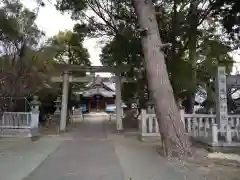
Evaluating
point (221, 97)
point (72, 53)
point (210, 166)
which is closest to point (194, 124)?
point (221, 97)

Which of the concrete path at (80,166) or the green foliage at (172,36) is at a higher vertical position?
the green foliage at (172,36)

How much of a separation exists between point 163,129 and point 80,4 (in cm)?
921

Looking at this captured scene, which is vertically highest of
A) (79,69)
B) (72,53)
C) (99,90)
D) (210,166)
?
(72,53)

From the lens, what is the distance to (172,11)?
665 inches

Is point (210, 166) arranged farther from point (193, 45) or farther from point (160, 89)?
point (193, 45)

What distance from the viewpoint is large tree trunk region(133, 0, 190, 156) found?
36.1ft

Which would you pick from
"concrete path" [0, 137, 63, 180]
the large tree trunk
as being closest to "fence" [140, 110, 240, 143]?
the large tree trunk

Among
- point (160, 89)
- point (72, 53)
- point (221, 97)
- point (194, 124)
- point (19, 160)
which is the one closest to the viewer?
point (19, 160)

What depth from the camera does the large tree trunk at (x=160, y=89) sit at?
11.0m

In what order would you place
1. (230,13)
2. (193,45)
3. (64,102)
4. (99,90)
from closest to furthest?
(230,13), (193,45), (64,102), (99,90)

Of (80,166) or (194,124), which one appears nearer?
(80,166)

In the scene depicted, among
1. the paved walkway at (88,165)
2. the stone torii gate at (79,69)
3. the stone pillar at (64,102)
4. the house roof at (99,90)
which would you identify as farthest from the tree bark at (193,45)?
the house roof at (99,90)

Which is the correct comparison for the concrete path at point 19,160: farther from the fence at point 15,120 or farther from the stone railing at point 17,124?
the fence at point 15,120

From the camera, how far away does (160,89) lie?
11.3 m
